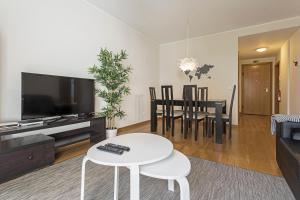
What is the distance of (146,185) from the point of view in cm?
164

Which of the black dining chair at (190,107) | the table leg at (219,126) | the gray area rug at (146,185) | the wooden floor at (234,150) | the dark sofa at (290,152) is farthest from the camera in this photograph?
the black dining chair at (190,107)

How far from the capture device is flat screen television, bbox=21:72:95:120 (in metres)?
2.18

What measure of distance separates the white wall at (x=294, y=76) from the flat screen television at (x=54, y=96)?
4701 mm

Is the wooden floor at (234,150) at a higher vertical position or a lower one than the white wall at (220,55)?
lower

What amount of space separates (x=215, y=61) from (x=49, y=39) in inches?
165

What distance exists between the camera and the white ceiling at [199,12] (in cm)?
313

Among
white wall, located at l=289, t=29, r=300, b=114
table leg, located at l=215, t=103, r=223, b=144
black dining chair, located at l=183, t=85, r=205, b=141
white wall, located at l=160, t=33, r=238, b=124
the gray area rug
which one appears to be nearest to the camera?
the gray area rug

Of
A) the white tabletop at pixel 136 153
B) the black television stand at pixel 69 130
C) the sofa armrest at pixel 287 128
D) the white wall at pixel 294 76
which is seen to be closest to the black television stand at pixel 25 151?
the black television stand at pixel 69 130

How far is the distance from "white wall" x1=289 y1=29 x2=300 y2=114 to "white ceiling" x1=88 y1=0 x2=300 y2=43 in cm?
79

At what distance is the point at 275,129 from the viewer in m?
2.00

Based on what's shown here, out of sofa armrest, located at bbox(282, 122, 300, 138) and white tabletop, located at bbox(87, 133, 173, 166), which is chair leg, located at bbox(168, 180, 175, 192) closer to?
white tabletop, located at bbox(87, 133, 173, 166)

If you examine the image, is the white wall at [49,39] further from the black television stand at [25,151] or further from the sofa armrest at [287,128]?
the sofa armrest at [287,128]

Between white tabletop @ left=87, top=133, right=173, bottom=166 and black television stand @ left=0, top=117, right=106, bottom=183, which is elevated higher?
white tabletop @ left=87, top=133, right=173, bottom=166

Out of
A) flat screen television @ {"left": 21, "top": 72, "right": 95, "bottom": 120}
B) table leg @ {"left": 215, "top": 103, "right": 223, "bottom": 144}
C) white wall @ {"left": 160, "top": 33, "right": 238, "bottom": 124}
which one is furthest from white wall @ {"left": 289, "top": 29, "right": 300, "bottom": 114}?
flat screen television @ {"left": 21, "top": 72, "right": 95, "bottom": 120}
